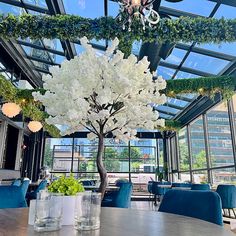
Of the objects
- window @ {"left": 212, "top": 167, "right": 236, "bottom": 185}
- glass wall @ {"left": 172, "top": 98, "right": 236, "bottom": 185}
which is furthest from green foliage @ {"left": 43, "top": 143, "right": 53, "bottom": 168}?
window @ {"left": 212, "top": 167, "right": 236, "bottom": 185}

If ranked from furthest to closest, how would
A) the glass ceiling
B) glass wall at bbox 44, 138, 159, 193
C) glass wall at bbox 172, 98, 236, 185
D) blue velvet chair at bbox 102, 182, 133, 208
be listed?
1. glass wall at bbox 44, 138, 159, 193
2. glass wall at bbox 172, 98, 236, 185
3. the glass ceiling
4. blue velvet chair at bbox 102, 182, 133, 208

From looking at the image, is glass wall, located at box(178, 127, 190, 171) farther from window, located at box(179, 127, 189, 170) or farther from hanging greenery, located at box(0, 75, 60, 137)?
hanging greenery, located at box(0, 75, 60, 137)

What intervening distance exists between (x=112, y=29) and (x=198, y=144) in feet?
20.5

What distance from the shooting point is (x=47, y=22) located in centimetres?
372

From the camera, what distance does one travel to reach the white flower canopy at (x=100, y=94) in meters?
1.36

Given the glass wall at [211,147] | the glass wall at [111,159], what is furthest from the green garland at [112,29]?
the glass wall at [111,159]

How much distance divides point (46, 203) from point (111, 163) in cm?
1122

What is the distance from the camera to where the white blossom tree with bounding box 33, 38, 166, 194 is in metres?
1.36

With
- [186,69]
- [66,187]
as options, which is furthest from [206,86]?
[66,187]

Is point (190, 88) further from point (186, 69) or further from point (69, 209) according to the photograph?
point (69, 209)

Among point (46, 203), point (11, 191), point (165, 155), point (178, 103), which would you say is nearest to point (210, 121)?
point (178, 103)

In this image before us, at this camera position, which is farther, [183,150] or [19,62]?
[183,150]

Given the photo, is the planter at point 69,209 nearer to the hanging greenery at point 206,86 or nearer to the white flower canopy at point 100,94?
the white flower canopy at point 100,94

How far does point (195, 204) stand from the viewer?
1449 mm
